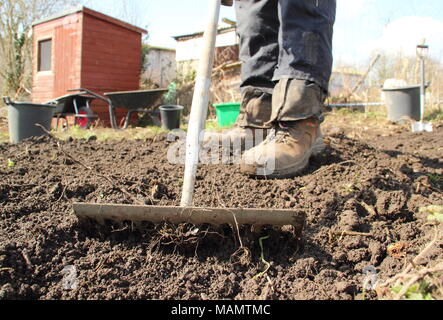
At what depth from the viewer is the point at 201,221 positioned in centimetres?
110

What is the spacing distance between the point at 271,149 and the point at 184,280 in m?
0.85

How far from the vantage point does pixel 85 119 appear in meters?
6.70

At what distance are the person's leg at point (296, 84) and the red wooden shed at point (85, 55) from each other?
6.68 m

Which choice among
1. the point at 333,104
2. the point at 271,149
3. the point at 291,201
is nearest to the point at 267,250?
the point at 291,201

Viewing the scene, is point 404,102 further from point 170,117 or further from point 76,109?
point 76,109

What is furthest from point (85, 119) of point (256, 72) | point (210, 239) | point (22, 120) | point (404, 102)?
point (210, 239)

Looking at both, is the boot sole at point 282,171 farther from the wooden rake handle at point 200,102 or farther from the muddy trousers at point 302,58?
the wooden rake handle at point 200,102

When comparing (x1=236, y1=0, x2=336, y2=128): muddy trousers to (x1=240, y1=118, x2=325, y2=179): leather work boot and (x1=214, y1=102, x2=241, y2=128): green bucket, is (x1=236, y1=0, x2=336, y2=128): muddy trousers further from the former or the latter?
(x1=214, y1=102, x2=241, y2=128): green bucket

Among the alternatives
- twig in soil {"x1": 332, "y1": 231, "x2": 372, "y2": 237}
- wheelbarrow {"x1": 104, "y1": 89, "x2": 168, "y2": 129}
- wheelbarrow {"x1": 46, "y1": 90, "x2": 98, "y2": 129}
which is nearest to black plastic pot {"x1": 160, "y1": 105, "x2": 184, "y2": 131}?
wheelbarrow {"x1": 104, "y1": 89, "x2": 168, "y2": 129}

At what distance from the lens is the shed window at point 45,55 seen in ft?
27.5

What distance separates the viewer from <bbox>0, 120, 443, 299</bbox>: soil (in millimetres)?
1010

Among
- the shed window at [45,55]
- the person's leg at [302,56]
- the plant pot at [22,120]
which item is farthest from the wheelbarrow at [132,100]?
the person's leg at [302,56]
